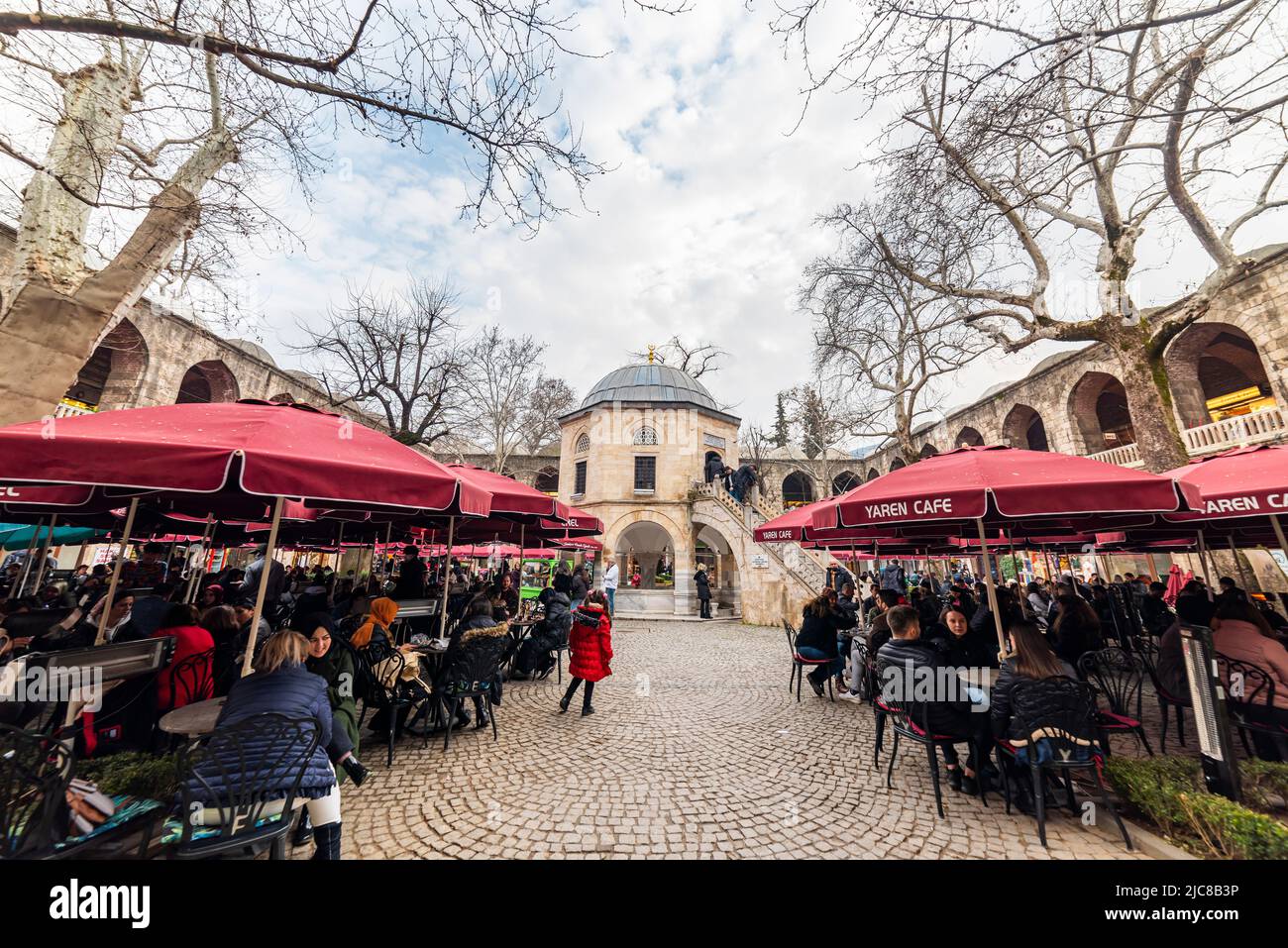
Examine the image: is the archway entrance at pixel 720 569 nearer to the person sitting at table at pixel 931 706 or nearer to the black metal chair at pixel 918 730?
the black metal chair at pixel 918 730

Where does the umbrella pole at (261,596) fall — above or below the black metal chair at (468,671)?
above

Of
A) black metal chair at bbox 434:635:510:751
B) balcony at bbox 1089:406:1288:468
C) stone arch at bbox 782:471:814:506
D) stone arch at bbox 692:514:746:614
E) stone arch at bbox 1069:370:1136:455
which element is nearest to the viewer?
black metal chair at bbox 434:635:510:751

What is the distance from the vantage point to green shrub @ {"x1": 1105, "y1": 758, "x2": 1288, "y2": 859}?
276cm

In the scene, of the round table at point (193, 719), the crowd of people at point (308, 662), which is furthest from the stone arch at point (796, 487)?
the round table at point (193, 719)

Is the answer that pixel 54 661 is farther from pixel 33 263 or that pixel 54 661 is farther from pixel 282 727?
pixel 33 263

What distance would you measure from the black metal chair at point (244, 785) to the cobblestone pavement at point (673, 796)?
0.91 m

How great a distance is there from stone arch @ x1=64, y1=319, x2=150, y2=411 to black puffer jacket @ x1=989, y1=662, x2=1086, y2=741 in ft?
77.1

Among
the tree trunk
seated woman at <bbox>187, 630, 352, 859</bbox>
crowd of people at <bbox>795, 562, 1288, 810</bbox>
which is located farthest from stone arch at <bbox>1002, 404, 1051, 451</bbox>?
seated woman at <bbox>187, 630, 352, 859</bbox>

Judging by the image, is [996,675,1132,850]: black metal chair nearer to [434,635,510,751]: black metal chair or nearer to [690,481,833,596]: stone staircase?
[434,635,510,751]: black metal chair

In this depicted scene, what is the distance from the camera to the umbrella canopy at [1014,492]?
347 cm

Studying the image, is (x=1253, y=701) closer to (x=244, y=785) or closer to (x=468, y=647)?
(x=468, y=647)

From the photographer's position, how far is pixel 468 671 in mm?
5191

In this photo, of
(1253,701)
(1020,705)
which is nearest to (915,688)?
(1020,705)
